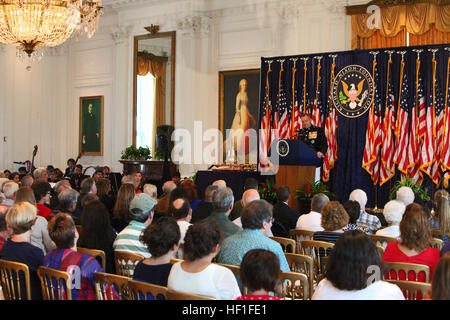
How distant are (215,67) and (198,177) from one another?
425cm

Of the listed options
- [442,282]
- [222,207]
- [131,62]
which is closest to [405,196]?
[222,207]

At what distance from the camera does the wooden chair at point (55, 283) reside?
137 inches

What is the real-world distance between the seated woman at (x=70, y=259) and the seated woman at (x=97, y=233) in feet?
1.94

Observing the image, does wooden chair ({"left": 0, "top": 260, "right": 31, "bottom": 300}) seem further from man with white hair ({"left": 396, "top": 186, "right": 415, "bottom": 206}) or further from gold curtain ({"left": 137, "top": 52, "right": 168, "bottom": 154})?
gold curtain ({"left": 137, "top": 52, "right": 168, "bottom": 154})

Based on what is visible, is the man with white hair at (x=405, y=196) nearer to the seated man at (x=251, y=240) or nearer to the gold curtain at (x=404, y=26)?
the seated man at (x=251, y=240)

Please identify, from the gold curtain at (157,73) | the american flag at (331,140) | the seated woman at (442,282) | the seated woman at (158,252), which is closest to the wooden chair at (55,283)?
the seated woman at (158,252)

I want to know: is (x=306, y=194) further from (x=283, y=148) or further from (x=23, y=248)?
(x=23, y=248)

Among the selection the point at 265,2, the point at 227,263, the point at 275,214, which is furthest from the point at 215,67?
the point at 227,263

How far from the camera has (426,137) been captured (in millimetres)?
9602

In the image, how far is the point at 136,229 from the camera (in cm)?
464

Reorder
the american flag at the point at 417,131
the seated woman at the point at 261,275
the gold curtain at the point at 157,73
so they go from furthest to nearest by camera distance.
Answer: the gold curtain at the point at 157,73 → the american flag at the point at 417,131 → the seated woman at the point at 261,275

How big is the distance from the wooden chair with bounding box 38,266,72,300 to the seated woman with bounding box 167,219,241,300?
71 centimetres

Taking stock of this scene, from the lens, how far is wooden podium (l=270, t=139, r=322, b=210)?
9133 mm
